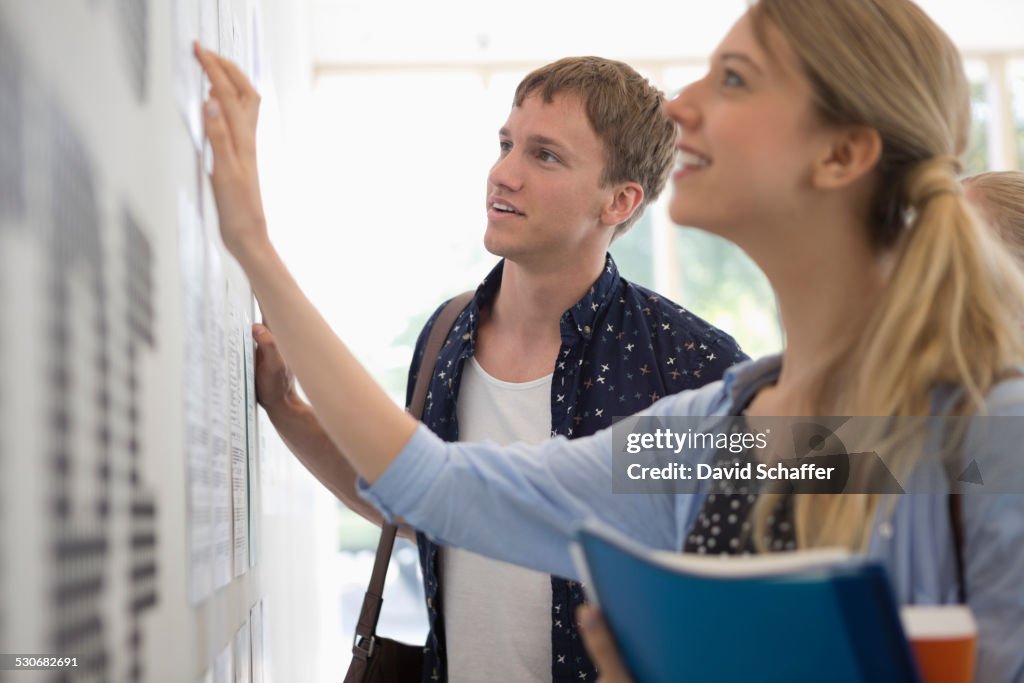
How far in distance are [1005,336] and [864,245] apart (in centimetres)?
21

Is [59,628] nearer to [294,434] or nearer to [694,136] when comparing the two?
[694,136]

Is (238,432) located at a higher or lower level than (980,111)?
lower

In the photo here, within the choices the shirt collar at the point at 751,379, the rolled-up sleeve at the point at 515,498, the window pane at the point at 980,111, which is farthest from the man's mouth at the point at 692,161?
the window pane at the point at 980,111

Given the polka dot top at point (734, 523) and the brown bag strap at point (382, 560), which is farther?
the brown bag strap at point (382, 560)

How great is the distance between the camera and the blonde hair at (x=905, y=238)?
0.97m

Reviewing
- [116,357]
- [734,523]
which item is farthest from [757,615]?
[116,357]

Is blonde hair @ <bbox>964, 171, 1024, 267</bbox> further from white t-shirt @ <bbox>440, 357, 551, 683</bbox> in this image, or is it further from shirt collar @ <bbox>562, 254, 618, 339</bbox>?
white t-shirt @ <bbox>440, 357, 551, 683</bbox>

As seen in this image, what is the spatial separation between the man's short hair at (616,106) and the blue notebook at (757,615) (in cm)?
133

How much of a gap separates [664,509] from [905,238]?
1.44ft

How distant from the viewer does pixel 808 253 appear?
44.3 inches

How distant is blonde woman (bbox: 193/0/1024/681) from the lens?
3.29 ft

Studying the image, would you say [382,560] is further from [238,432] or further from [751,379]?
[751,379]

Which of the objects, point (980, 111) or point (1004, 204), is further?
point (980, 111)

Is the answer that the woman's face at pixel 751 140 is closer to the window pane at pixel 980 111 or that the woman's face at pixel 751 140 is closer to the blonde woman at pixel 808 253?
the blonde woman at pixel 808 253
